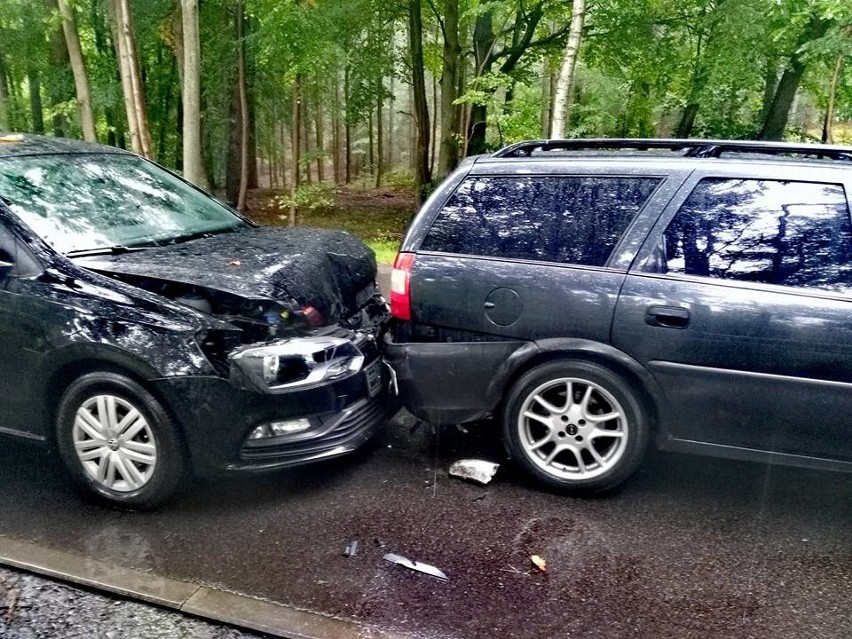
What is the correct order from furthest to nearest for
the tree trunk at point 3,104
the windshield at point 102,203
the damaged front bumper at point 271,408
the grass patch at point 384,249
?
the tree trunk at point 3,104, the grass patch at point 384,249, the windshield at point 102,203, the damaged front bumper at point 271,408

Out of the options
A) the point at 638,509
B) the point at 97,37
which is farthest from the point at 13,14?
the point at 638,509

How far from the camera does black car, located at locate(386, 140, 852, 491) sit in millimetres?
3201

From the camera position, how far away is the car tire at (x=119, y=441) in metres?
3.34

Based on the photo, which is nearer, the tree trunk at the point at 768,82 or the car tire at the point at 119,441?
the car tire at the point at 119,441

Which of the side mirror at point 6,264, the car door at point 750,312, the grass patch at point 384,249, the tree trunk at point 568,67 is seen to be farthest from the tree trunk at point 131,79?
the car door at point 750,312

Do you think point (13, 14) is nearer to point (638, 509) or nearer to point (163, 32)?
point (163, 32)

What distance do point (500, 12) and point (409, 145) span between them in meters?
23.3

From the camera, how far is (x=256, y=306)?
339 cm

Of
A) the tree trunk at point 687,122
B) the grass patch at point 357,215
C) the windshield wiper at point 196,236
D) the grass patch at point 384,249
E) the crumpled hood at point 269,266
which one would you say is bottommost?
the grass patch at point 384,249

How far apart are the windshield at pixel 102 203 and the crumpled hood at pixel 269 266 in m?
0.21

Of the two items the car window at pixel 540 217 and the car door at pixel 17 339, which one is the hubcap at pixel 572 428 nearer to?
the car window at pixel 540 217

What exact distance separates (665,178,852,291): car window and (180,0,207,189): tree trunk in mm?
9060

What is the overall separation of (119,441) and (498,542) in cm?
196

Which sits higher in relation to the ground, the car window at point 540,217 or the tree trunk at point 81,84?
the tree trunk at point 81,84
